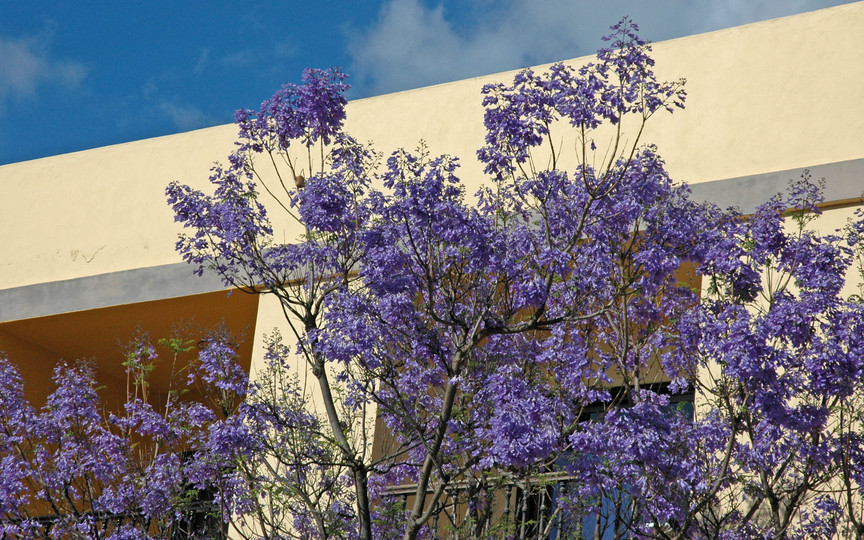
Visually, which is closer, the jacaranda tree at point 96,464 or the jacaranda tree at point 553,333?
the jacaranda tree at point 553,333

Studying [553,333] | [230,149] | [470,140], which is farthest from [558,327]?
[230,149]

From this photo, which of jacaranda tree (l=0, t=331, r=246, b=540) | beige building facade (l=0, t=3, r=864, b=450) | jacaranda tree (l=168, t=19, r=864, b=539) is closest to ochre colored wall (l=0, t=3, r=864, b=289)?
beige building facade (l=0, t=3, r=864, b=450)

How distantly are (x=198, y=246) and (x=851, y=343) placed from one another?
4640 millimetres

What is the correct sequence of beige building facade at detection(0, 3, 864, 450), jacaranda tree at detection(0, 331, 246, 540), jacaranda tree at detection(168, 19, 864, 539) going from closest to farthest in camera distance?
jacaranda tree at detection(168, 19, 864, 539) → jacaranda tree at detection(0, 331, 246, 540) → beige building facade at detection(0, 3, 864, 450)

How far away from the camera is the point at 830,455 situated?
286 inches

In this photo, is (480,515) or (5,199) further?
(5,199)

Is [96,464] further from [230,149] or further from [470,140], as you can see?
[470,140]

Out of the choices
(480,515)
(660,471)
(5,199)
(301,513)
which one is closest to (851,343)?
(660,471)

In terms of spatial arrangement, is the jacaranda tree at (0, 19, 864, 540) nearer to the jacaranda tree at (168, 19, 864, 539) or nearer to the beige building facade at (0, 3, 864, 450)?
the jacaranda tree at (168, 19, 864, 539)

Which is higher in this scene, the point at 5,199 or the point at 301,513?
the point at 5,199

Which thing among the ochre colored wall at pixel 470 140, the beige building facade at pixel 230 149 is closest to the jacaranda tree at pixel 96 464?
the beige building facade at pixel 230 149

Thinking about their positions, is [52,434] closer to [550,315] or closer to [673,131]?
[550,315]

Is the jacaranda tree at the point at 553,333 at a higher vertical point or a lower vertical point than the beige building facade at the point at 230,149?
lower

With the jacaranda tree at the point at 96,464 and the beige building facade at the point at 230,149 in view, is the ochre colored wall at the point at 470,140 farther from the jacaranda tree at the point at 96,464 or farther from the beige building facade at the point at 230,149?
the jacaranda tree at the point at 96,464
